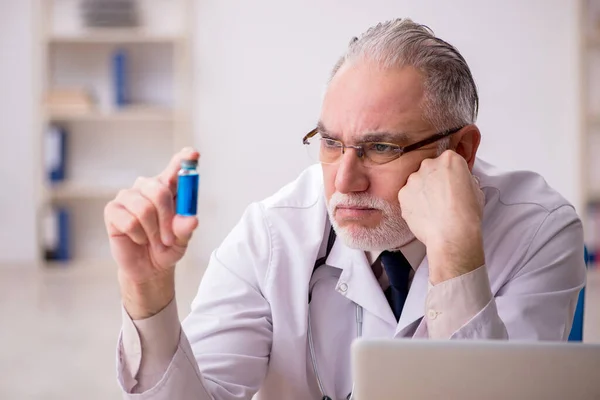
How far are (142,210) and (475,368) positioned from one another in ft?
1.52

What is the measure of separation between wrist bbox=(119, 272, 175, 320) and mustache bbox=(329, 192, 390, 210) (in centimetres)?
36

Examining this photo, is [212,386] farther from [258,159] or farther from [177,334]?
[258,159]

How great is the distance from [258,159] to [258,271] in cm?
400

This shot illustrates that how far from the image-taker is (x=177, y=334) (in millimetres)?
1209

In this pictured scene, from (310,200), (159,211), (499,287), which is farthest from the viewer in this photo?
(310,200)

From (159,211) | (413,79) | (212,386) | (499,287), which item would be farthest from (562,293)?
(159,211)

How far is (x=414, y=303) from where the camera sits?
145cm

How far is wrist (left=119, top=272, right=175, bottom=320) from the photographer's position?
1146 mm

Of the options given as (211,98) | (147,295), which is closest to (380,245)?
(147,295)

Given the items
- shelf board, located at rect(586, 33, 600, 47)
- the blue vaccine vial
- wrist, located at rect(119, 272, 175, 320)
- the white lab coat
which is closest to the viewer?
the blue vaccine vial

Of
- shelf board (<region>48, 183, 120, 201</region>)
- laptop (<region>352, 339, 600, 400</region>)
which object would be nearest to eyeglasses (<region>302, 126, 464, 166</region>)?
laptop (<region>352, 339, 600, 400</region>)

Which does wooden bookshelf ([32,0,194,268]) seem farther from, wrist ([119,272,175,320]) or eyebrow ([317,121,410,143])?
wrist ([119,272,175,320])

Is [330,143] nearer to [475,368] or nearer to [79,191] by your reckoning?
[475,368]

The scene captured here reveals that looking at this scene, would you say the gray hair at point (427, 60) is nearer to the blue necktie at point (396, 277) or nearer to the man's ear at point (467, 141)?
the man's ear at point (467, 141)
